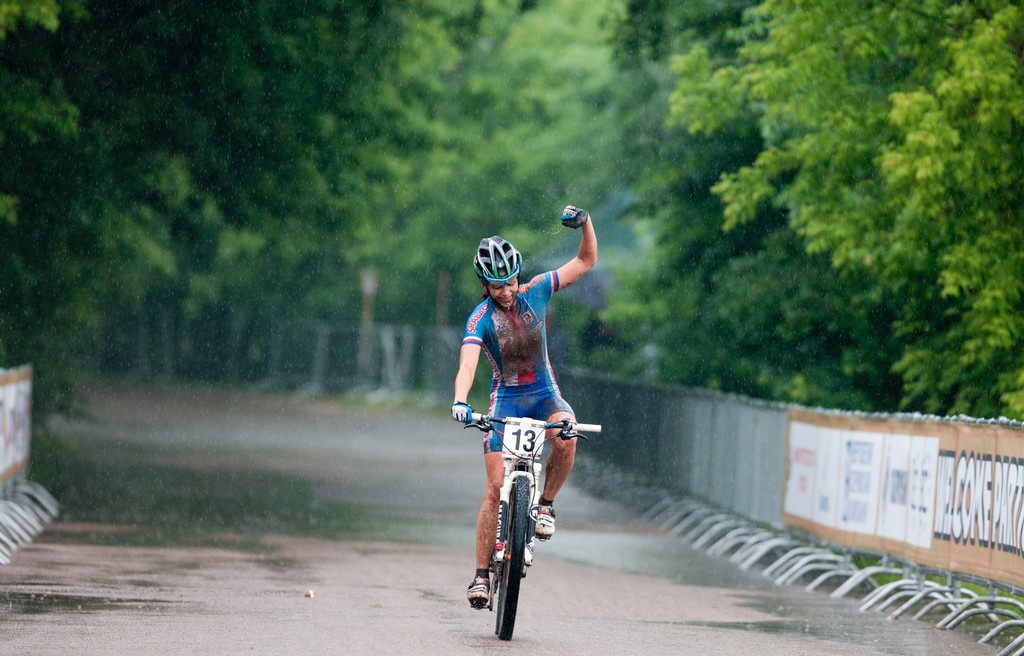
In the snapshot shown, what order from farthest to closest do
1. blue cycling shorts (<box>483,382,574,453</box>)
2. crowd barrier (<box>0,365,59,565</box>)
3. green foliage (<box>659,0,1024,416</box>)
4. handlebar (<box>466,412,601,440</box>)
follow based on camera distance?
green foliage (<box>659,0,1024,416</box>), crowd barrier (<box>0,365,59,565</box>), blue cycling shorts (<box>483,382,574,453</box>), handlebar (<box>466,412,601,440</box>)

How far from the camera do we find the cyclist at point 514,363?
32.1 ft

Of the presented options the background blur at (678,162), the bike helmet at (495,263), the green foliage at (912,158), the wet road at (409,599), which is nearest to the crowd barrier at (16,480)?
the wet road at (409,599)

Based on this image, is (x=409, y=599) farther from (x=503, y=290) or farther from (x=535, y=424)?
(x=503, y=290)

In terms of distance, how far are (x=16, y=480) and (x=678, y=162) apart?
11.0 metres

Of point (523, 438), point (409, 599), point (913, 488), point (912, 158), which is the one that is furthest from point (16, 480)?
point (912, 158)

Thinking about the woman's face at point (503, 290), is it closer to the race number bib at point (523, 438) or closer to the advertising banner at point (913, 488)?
the race number bib at point (523, 438)

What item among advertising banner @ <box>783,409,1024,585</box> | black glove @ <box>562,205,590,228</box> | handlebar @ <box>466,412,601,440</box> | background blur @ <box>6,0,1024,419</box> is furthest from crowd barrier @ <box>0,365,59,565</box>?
advertising banner @ <box>783,409,1024,585</box>

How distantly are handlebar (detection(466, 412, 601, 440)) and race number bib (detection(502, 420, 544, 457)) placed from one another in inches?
0.7

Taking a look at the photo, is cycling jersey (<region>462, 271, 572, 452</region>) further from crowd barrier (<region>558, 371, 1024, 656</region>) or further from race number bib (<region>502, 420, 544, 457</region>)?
crowd barrier (<region>558, 371, 1024, 656</region>)

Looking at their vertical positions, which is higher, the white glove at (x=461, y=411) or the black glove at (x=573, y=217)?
the black glove at (x=573, y=217)

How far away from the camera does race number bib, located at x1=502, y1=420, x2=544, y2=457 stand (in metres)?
9.73

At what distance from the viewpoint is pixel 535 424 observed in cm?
974

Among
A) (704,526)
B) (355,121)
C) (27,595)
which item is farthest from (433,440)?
(27,595)

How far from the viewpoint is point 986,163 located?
15.9 meters
